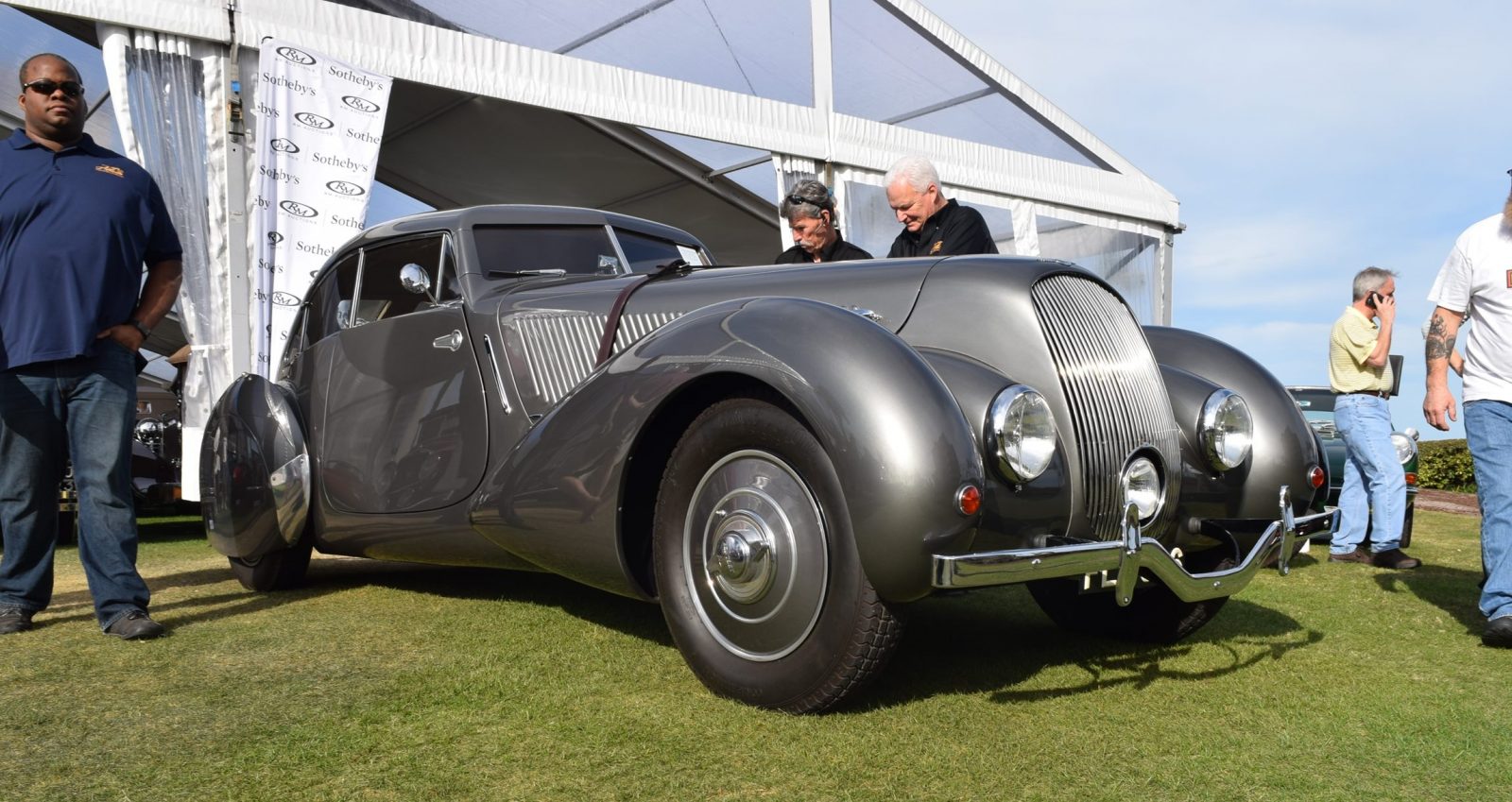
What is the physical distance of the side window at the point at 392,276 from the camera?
4188 mm

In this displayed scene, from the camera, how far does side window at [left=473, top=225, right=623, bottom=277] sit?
13.4 feet

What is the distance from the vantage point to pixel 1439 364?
3.99 metres

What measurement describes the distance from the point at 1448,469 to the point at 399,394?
42.7 feet

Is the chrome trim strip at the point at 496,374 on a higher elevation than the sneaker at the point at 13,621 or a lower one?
higher

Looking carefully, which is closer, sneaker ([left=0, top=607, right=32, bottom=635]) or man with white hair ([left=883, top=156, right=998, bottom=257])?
sneaker ([left=0, top=607, right=32, bottom=635])

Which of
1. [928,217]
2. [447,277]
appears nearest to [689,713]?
[447,277]

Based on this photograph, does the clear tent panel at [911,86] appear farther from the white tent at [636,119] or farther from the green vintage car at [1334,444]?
the green vintage car at [1334,444]

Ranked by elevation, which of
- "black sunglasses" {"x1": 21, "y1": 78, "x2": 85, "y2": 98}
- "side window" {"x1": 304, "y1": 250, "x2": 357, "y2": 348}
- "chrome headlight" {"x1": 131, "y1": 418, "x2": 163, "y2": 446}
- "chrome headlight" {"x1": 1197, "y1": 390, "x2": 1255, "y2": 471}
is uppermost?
"black sunglasses" {"x1": 21, "y1": 78, "x2": 85, "y2": 98}

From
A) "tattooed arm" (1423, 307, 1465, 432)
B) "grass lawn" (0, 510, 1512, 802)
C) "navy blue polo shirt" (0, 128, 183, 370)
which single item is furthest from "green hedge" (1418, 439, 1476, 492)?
"navy blue polo shirt" (0, 128, 183, 370)

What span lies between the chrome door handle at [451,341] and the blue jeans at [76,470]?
1.07 meters

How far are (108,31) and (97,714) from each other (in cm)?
597

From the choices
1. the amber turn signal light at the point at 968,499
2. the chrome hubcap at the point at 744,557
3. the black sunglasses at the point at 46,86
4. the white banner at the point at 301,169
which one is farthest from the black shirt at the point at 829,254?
the white banner at the point at 301,169

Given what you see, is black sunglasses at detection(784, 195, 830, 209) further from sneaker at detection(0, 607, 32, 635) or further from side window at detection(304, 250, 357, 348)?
sneaker at detection(0, 607, 32, 635)

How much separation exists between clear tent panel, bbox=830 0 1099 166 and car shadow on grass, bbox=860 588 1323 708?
775 centimetres
